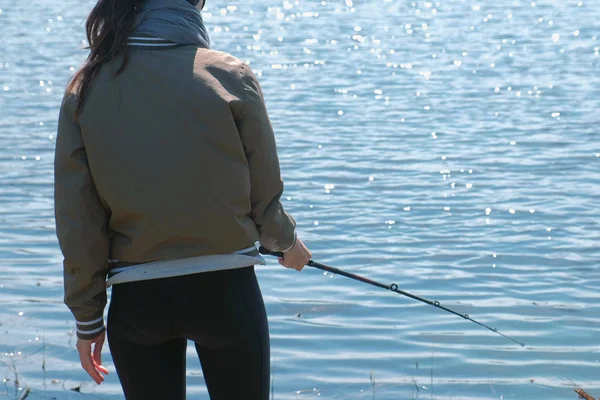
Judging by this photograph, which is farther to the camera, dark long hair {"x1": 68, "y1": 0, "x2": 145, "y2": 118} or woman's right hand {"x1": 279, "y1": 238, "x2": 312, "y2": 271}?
woman's right hand {"x1": 279, "y1": 238, "x2": 312, "y2": 271}

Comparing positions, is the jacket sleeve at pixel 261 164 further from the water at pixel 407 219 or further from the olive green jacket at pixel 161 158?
the water at pixel 407 219

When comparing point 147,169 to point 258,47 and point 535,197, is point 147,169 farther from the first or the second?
point 258,47

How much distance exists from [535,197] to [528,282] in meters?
2.20

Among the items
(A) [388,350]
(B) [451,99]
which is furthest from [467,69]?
(A) [388,350]

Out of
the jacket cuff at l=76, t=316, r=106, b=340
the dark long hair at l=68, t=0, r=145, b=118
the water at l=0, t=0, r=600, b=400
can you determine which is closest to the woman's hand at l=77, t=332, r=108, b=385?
the jacket cuff at l=76, t=316, r=106, b=340

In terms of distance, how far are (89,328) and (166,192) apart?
1.53 feet

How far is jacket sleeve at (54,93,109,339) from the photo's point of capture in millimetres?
2678

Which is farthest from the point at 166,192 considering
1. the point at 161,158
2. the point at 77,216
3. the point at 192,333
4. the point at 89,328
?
the point at 89,328

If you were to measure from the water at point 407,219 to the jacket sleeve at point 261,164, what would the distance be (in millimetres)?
2491

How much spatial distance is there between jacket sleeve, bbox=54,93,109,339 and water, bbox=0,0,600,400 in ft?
8.13

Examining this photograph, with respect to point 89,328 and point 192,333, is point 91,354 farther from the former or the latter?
point 192,333

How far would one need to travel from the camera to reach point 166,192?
2660 millimetres

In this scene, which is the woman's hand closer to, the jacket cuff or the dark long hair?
the jacket cuff

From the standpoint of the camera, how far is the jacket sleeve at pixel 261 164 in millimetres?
2699
